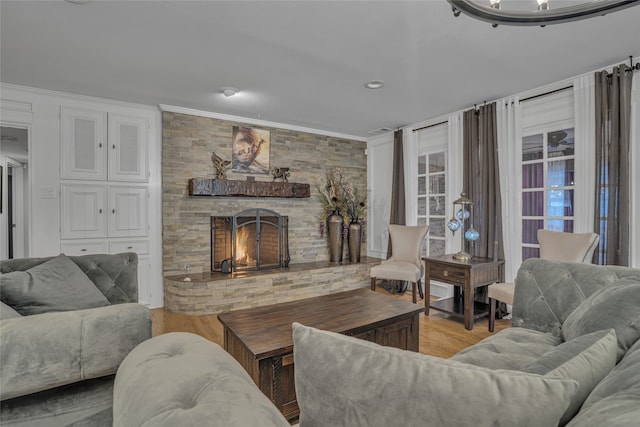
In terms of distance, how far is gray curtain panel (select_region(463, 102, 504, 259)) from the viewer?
12.1ft

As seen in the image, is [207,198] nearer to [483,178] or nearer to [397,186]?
[397,186]

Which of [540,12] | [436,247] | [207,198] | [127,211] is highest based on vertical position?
[540,12]

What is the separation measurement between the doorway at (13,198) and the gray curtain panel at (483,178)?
17.5 ft

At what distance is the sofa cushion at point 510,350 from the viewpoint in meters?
1.42

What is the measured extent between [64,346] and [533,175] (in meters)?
4.11

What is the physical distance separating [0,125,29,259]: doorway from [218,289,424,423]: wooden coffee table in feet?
12.2

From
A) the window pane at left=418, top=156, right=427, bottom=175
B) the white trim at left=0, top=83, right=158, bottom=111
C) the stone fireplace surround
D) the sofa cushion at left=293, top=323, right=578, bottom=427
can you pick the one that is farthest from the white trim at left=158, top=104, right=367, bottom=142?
the sofa cushion at left=293, top=323, right=578, bottom=427

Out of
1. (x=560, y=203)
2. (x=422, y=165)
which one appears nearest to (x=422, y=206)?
(x=422, y=165)

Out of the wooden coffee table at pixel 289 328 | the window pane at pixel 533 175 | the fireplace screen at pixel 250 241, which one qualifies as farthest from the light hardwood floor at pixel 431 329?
the window pane at pixel 533 175

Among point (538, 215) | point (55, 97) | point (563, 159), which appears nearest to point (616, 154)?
point (563, 159)

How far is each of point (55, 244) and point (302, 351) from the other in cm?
402

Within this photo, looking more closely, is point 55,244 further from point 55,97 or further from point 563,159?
point 563,159

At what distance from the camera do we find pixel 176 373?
68 cm

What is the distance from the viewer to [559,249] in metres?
2.94
